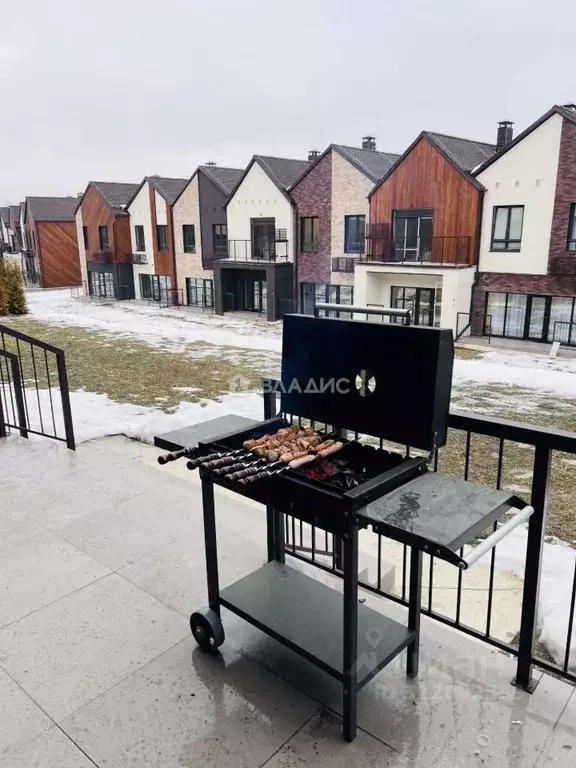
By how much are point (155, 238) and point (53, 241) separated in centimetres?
1619

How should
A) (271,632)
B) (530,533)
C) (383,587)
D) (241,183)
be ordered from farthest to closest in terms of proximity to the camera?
(241,183) → (383,587) → (271,632) → (530,533)

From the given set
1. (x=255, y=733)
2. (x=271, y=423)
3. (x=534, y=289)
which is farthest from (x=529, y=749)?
(x=534, y=289)

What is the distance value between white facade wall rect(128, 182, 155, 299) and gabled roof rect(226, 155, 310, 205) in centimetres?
714

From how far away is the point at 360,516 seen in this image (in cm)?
220

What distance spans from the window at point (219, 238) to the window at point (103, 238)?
953cm

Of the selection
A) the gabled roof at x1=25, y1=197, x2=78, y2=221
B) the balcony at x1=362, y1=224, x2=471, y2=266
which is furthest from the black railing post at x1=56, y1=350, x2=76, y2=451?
the gabled roof at x1=25, y1=197, x2=78, y2=221

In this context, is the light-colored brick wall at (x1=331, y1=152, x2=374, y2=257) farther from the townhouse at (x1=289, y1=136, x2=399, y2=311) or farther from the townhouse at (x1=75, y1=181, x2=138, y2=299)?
the townhouse at (x1=75, y1=181, x2=138, y2=299)

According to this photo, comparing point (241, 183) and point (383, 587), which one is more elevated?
point (241, 183)

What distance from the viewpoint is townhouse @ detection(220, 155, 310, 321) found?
2533 centimetres

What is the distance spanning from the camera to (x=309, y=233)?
82.0 ft

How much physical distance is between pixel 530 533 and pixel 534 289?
1826cm

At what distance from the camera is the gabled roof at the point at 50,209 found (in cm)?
4388

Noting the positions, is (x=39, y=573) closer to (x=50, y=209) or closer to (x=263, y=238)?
(x=263, y=238)

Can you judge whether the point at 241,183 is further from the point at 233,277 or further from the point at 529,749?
the point at 529,749
